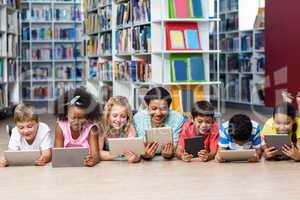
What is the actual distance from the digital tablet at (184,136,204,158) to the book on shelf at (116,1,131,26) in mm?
4190

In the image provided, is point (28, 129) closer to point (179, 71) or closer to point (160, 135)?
point (160, 135)

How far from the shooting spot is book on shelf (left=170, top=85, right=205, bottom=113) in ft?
21.6

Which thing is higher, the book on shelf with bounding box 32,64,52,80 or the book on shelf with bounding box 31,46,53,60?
the book on shelf with bounding box 31,46,53,60

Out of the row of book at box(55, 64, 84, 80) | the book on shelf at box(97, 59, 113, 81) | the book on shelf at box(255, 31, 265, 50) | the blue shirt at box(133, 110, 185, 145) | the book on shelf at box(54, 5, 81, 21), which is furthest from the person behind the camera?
the row of book at box(55, 64, 84, 80)

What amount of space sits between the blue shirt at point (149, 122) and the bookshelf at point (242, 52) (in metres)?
5.98

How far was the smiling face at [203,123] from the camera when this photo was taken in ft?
12.4

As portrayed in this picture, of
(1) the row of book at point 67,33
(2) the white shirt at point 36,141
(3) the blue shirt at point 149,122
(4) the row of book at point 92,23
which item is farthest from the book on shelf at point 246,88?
(2) the white shirt at point 36,141

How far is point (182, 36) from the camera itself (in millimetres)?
6633

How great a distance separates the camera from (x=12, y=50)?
949 centimetres

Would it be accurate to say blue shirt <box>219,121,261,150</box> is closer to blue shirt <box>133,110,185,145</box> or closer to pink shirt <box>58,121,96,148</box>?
blue shirt <box>133,110,185,145</box>

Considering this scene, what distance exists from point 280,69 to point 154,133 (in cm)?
548

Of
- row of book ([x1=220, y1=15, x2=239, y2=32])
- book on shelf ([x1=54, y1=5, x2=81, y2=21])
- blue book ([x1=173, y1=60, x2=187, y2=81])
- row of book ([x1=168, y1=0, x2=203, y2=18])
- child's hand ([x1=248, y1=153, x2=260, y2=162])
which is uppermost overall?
book on shelf ([x1=54, y1=5, x2=81, y2=21])

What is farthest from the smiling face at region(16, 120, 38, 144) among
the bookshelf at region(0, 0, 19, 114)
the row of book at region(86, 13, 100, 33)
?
the row of book at region(86, 13, 100, 33)

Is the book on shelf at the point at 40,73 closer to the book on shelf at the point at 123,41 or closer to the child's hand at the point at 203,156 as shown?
the book on shelf at the point at 123,41
